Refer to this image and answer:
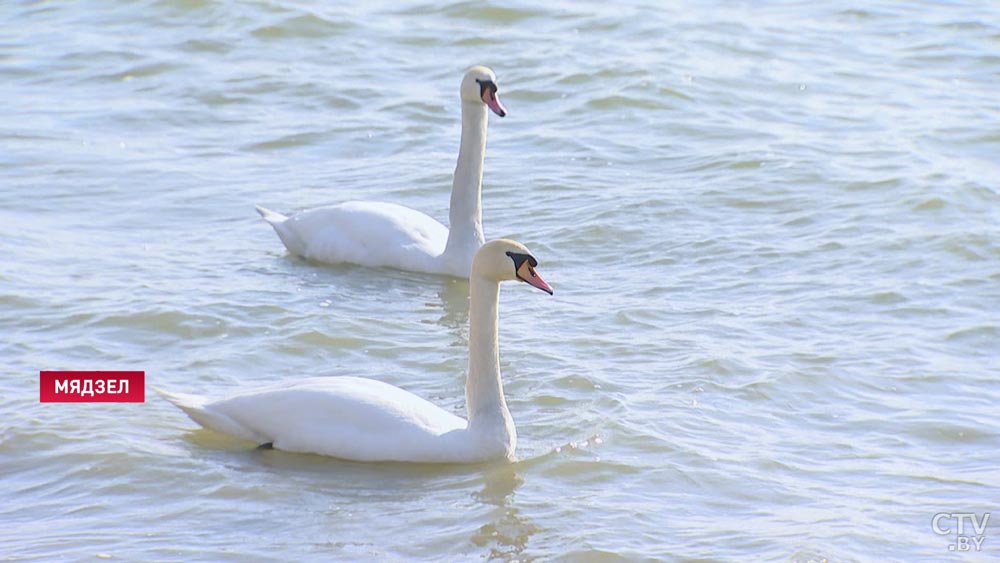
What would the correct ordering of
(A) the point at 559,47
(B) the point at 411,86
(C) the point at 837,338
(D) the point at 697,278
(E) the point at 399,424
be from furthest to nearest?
1. (A) the point at 559,47
2. (B) the point at 411,86
3. (D) the point at 697,278
4. (C) the point at 837,338
5. (E) the point at 399,424

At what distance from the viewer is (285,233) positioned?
10.3 meters

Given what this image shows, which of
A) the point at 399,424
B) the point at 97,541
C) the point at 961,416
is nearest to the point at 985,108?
the point at 961,416

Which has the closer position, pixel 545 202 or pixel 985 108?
pixel 545 202

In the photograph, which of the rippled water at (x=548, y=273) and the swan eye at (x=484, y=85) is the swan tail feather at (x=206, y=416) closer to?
the rippled water at (x=548, y=273)

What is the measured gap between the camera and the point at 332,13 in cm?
1692

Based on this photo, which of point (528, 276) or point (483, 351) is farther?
point (483, 351)

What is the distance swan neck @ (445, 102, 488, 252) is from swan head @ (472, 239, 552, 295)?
2.99m

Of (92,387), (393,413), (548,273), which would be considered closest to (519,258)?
(393,413)

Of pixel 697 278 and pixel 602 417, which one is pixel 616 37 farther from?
pixel 602 417

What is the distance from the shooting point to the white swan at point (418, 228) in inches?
393

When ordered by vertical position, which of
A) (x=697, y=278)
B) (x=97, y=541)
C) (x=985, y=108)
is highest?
(x=985, y=108)

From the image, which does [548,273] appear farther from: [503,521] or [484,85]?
[503,521]

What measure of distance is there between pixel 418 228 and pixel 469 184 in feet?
1.27

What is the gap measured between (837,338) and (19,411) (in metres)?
3.82
